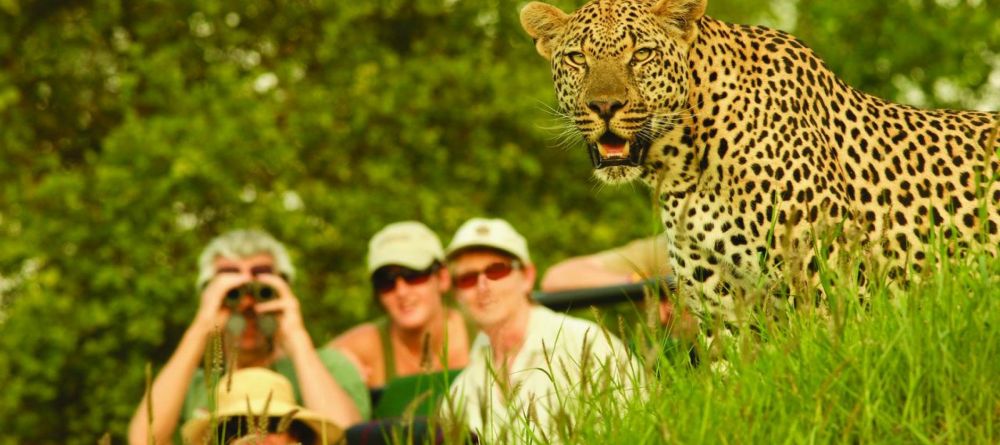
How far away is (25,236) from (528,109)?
189 inches

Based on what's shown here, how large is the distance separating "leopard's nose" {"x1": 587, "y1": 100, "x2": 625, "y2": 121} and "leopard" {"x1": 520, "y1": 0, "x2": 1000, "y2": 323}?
0.17 feet

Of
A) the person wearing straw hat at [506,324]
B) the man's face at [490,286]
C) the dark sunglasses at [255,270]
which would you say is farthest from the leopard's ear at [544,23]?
the dark sunglasses at [255,270]

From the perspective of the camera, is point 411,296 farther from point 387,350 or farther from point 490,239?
point 490,239

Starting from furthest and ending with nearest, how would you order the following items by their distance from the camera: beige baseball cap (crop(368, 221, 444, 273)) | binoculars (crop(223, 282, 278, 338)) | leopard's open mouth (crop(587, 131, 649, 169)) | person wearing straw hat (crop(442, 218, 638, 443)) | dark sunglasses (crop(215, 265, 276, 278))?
beige baseball cap (crop(368, 221, 444, 273)), dark sunglasses (crop(215, 265, 276, 278)), binoculars (crop(223, 282, 278, 338)), person wearing straw hat (crop(442, 218, 638, 443)), leopard's open mouth (crop(587, 131, 649, 169))

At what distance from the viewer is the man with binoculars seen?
21.5ft

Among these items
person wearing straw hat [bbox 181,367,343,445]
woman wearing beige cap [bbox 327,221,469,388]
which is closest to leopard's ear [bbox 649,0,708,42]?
person wearing straw hat [bbox 181,367,343,445]

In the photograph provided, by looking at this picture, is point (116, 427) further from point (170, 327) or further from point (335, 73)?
point (335, 73)

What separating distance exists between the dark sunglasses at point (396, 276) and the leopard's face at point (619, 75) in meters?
2.77

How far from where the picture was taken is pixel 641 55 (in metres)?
4.60

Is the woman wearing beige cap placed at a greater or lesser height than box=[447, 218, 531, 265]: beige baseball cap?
lesser

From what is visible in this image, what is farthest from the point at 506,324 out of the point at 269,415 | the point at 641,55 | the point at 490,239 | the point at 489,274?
the point at 641,55

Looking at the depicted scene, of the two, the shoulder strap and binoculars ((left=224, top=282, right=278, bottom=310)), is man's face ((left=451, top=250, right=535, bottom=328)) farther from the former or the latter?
the shoulder strap

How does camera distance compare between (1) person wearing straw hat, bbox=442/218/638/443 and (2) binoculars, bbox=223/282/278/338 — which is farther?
(2) binoculars, bbox=223/282/278/338

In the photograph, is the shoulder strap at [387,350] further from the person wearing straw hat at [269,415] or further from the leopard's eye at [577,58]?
the leopard's eye at [577,58]
